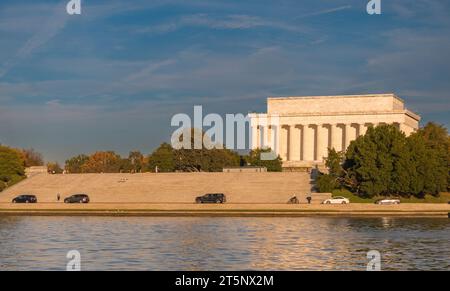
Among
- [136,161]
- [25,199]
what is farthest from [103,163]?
[25,199]

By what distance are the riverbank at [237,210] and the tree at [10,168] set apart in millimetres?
22344

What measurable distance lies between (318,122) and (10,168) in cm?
4864

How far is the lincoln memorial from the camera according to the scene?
114375 mm

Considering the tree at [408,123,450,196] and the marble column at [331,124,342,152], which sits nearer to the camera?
the tree at [408,123,450,196]

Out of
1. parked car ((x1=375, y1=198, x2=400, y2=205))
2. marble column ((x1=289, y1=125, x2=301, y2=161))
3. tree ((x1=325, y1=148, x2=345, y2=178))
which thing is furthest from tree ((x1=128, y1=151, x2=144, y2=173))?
parked car ((x1=375, y1=198, x2=400, y2=205))

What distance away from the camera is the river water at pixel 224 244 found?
28094mm

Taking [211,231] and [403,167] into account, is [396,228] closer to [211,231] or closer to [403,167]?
[211,231]

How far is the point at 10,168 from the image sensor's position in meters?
84.8

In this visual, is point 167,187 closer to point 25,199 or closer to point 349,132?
point 25,199

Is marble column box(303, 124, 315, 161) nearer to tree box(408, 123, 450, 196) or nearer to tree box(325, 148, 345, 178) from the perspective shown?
tree box(408, 123, 450, 196)

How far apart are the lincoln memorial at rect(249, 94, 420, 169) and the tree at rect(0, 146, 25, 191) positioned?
39.4 metres

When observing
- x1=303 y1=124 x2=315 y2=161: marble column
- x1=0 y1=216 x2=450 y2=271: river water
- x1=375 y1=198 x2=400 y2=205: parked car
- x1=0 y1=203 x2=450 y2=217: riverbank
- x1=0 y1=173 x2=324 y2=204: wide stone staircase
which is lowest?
x1=0 y1=216 x2=450 y2=271: river water

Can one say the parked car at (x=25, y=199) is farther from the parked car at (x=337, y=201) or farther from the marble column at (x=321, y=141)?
the marble column at (x=321, y=141)
